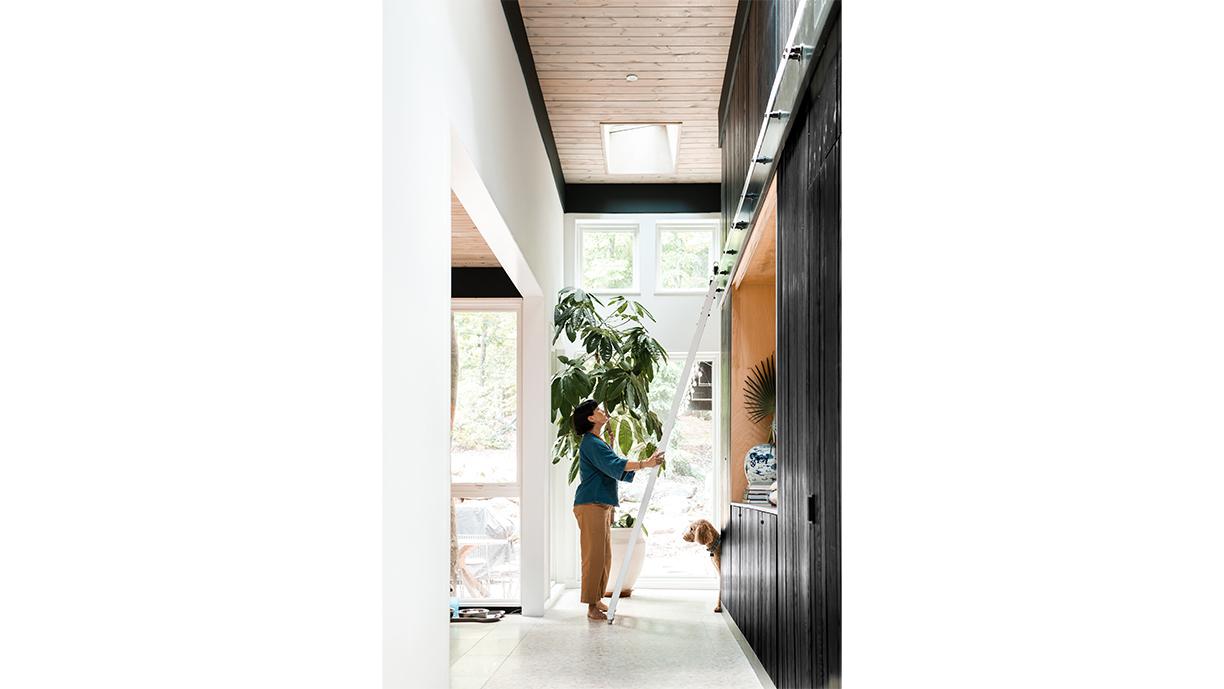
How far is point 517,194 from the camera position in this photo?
521 centimetres

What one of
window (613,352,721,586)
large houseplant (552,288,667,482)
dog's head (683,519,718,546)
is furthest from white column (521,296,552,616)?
window (613,352,721,586)

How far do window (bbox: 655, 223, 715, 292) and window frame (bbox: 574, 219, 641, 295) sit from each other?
186 mm

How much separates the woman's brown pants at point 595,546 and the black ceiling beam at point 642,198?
2874 mm

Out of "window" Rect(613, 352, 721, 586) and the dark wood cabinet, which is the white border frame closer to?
"window" Rect(613, 352, 721, 586)

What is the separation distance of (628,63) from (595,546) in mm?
3157

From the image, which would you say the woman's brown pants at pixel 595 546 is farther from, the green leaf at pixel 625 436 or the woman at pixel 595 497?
the green leaf at pixel 625 436

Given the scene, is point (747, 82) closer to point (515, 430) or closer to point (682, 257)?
point (682, 257)

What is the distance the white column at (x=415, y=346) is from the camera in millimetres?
2197

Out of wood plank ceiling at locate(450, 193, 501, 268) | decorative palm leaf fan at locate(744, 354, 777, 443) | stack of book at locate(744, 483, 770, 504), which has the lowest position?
stack of book at locate(744, 483, 770, 504)

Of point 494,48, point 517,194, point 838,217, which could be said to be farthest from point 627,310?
point 838,217

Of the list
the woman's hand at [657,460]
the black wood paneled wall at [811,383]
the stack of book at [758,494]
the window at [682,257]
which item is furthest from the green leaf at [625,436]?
the black wood paneled wall at [811,383]

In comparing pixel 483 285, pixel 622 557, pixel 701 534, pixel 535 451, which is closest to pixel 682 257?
pixel 483 285

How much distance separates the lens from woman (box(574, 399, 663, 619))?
656 centimetres
